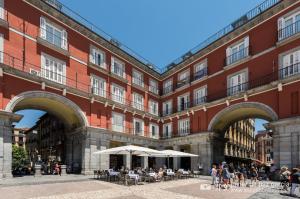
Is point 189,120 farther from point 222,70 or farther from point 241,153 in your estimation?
point 241,153

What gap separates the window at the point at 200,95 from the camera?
30.9 m

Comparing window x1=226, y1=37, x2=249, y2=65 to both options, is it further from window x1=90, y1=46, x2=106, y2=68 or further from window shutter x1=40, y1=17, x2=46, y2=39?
window shutter x1=40, y1=17, x2=46, y2=39

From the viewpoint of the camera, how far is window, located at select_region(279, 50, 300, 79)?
21.0 m

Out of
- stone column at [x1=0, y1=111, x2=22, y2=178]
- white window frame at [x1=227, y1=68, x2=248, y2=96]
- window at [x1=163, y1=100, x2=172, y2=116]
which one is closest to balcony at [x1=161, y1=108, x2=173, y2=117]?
window at [x1=163, y1=100, x2=172, y2=116]

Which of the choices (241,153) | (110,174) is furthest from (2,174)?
(241,153)

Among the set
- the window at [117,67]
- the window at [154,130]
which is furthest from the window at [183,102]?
the window at [117,67]

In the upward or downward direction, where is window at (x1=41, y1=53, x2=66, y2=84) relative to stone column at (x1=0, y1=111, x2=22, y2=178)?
upward

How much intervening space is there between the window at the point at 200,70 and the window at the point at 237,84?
4311 mm

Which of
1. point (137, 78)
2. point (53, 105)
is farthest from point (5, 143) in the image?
point (137, 78)

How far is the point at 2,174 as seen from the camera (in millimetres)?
18312

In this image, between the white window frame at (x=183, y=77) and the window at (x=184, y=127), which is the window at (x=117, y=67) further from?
the window at (x=184, y=127)

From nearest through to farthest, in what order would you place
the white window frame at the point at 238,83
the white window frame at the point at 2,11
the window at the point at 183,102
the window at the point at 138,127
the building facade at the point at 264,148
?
the white window frame at the point at 2,11 < the white window frame at the point at 238,83 < the window at the point at 138,127 < the window at the point at 183,102 < the building facade at the point at 264,148

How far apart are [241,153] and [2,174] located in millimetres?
44207

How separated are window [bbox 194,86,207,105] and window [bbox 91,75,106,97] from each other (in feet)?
35.5
